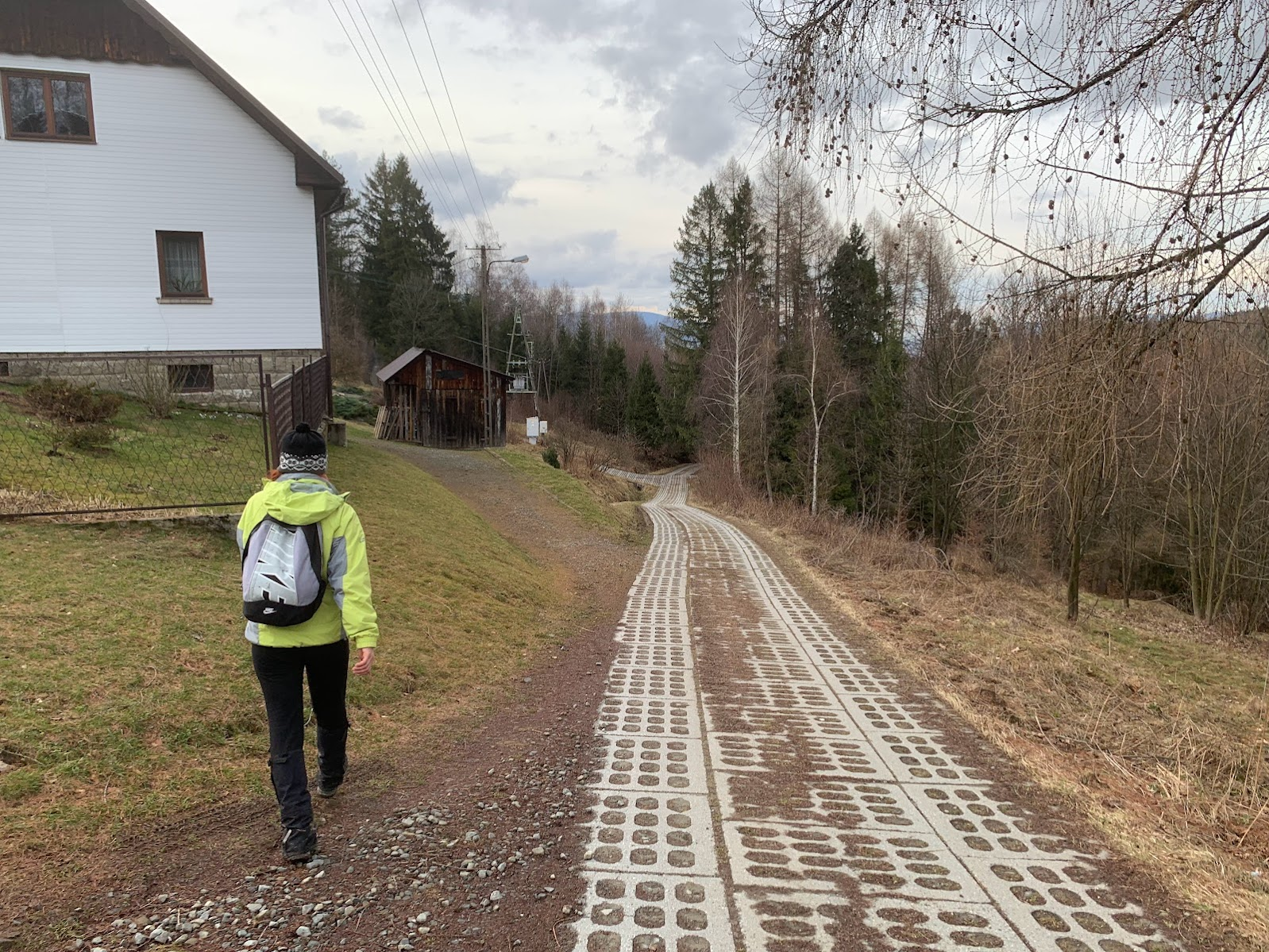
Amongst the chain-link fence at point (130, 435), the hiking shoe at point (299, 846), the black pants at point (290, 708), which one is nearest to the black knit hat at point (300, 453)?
the black pants at point (290, 708)

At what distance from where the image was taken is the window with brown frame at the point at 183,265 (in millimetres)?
14633

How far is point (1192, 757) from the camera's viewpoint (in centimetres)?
503

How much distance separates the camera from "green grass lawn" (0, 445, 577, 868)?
341 centimetres

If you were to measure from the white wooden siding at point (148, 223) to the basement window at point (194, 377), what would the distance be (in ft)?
1.43


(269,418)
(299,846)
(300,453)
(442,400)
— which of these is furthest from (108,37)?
(299,846)

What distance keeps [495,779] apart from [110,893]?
189 centimetres

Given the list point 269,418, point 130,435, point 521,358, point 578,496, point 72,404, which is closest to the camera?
point 269,418

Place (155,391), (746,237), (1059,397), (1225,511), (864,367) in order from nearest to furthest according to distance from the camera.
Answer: (1059,397), (155,391), (1225,511), (864,367), (746,237)

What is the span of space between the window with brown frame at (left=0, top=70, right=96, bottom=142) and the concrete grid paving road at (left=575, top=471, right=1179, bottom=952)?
16.0 m

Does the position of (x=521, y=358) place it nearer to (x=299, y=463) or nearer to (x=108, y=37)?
(x=108, y=37)

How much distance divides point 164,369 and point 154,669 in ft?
35.5

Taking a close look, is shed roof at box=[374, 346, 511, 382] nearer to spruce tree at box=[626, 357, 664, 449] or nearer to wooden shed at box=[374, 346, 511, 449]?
wooden shed at box=[374, 346, 511, 449]

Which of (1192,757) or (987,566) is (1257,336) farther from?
(987,566)

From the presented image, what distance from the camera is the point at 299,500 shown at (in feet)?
10.4
